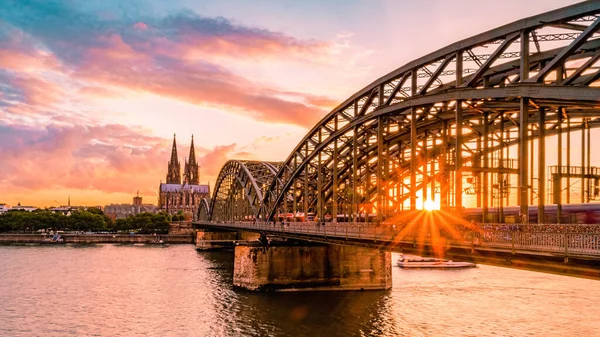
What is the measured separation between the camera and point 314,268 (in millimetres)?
65500

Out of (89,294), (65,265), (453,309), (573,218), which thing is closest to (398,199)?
(453,309)

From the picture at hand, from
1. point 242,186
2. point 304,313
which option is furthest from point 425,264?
point 242,186

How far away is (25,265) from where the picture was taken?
94500mm

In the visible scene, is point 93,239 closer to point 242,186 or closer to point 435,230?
point 242,186

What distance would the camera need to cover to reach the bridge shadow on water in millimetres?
46000

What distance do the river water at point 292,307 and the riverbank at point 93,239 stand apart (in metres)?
92.4

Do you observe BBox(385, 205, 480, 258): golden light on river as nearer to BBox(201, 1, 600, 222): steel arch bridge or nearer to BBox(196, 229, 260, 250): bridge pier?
BBox(201, 1, 600, 222): steel arch bridge

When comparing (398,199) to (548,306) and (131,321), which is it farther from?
(131,321)

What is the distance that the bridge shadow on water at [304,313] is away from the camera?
151 ft

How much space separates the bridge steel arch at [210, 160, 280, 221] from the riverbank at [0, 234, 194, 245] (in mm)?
12221

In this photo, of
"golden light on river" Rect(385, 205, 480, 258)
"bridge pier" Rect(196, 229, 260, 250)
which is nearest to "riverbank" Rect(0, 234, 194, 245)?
"bridge pier" Rect(196, 229, 260, 250)

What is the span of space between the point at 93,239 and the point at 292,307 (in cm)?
13439

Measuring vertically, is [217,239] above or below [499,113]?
below

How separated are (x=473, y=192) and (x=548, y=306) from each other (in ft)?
52.9
